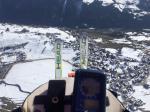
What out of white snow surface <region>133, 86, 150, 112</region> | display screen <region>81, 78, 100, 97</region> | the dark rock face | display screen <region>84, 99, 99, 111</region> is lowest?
white snow surface <region>133, 86, 150, 112</region>

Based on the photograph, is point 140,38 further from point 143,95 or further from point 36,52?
point 143,95

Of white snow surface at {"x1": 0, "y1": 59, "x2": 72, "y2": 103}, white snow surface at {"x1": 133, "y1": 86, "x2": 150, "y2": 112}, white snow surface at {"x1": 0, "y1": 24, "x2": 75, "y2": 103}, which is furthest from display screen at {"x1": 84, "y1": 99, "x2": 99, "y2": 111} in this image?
white snow surface at {"x1": 133, "y1": 86, "x2": 150, "y2": 112}

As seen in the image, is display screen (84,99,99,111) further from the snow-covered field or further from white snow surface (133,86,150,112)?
white snow surface (133,86,150,112)

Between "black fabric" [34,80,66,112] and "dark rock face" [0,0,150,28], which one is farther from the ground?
"dark rock face" [0,0,150,28]

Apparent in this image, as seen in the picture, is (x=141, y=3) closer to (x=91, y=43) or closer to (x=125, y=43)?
(x=125, y=43)

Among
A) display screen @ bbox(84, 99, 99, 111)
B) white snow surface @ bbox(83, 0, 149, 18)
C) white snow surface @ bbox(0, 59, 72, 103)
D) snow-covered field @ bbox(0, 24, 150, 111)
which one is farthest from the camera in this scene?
white snow surface @ bbox(83, 0, 149, 18)

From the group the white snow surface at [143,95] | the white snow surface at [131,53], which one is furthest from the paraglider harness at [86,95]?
the white snow surface at [131,53]

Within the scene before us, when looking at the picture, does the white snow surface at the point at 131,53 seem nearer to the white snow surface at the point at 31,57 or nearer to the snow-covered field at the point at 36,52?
the snow-covered field at the point at 36,52

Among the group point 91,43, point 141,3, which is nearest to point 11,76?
point 91,43
